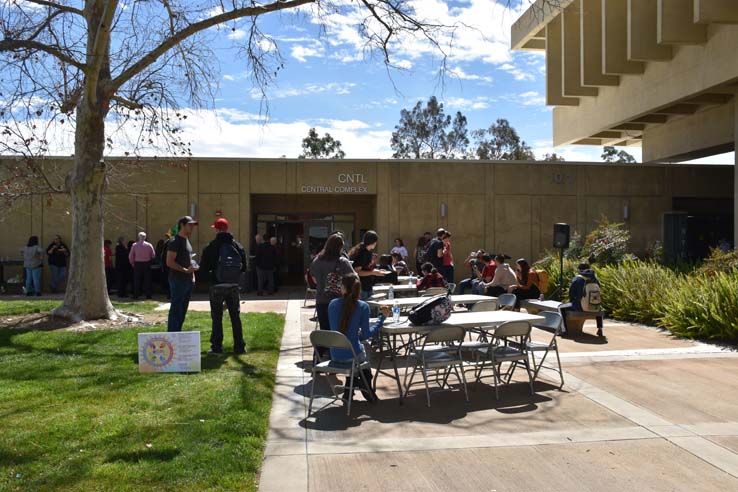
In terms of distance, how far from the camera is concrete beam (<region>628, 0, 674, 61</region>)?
18922 millimetres

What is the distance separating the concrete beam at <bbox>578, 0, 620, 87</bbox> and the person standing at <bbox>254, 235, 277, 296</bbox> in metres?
12.4

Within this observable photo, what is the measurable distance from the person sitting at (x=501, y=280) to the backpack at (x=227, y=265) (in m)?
5.78

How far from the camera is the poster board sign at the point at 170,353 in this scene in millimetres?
7133

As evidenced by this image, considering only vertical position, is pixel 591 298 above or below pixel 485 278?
below

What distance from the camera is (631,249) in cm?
2103

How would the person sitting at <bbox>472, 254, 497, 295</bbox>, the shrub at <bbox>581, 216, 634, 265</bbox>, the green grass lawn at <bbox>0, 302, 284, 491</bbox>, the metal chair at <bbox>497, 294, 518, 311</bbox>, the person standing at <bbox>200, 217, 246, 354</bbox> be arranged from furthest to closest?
1. the shrub at <bbox>581, 216, 634, 265</bbox>
2. the person sitting at <bbox>472, 254, 497, 295</bbox>
3. the metal chair at <bbox>497, 294, 518, 311</bbox>
4. the person standing at <bbox>200, 217, 246, 354</bbox>
5. the green grass lawn at <bbox>0, 302, 284, 491</bbox>

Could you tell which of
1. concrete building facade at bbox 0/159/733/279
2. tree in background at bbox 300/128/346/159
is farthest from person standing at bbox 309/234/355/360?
tree in background at bbox 300/128/346/159

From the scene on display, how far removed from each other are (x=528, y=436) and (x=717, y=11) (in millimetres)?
13892

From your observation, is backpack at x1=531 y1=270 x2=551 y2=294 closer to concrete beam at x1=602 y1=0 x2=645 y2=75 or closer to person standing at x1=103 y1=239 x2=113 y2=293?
concrete beam at x1=602 y1=0 x2=645 y2=75

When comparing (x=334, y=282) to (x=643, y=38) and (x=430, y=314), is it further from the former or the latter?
(x=643, y=38)

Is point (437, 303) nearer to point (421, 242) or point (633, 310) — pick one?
point (633, 310)

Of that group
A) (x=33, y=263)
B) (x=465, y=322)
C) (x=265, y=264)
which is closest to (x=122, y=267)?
(x=33, y=263)

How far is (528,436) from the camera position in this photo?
5352 millimetres

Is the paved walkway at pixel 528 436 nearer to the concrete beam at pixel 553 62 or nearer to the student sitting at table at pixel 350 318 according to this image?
the student sitting at table at pixel 350 318
